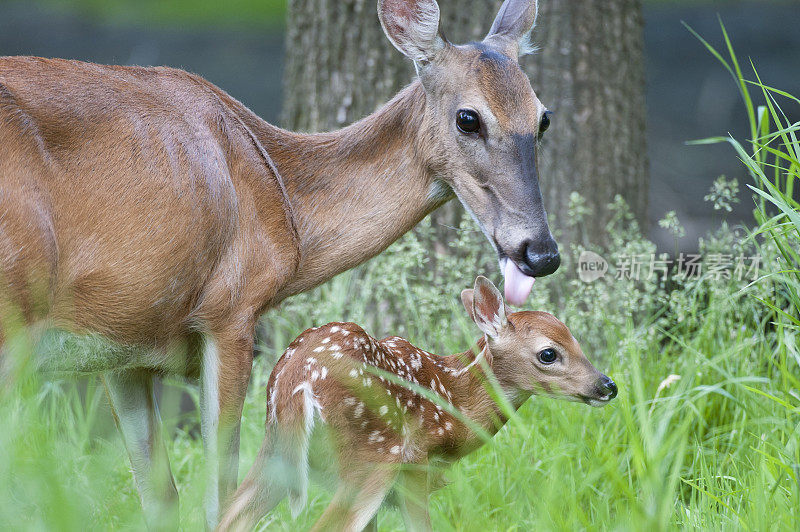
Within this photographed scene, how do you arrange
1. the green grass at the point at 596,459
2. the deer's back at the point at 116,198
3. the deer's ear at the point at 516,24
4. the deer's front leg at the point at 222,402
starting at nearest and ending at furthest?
1. the green grass at the point at 596,459
2. the deer's back at the point at 116,198
3. the deer's front leg at the point at 222,402
4. the deer's ear at the point at 516,24

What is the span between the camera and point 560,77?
6.66m

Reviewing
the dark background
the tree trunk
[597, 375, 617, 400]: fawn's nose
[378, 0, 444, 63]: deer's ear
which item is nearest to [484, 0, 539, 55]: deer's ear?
[378, 0, 444, 63]: deer's ear

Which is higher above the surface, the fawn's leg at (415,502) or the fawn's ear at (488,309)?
the fawn's ear at (488,309)

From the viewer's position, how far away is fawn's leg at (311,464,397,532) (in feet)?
11.7

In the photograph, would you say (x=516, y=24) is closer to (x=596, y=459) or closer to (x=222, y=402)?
(x=596, y=459)

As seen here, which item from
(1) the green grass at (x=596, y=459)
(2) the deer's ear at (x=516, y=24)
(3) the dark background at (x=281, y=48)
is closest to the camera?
(1) the green grass at (x=596, y=459)

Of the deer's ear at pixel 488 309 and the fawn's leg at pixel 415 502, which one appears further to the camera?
the deer's ear at pixel 488 309

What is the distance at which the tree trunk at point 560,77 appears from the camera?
664 cm

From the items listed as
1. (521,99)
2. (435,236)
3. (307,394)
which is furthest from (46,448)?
(435,236)

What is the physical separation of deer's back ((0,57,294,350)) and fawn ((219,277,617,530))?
1.47ft

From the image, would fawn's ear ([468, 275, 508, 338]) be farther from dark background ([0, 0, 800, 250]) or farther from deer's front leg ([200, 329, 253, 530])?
dark background ([0, 0, 800, 250])

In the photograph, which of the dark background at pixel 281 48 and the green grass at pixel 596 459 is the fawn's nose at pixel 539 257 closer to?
the green grass at pixel 596 459

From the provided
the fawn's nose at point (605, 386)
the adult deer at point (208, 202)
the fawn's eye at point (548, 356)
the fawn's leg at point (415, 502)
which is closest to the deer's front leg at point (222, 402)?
the adult deer at point (208, 202)

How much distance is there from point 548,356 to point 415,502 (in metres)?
0.81
